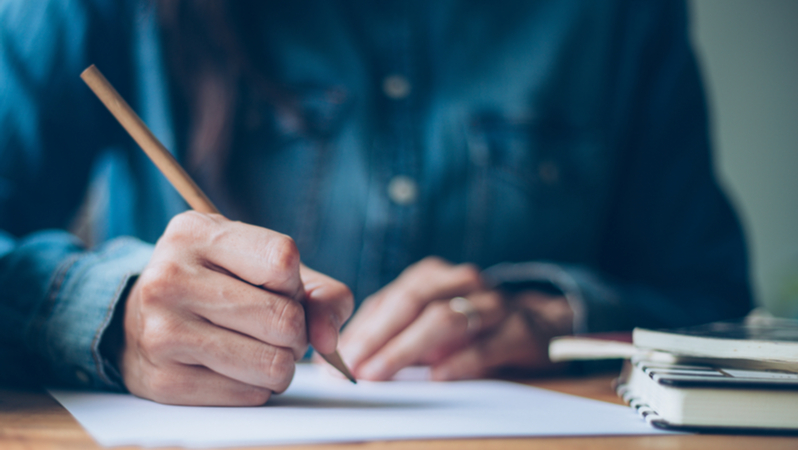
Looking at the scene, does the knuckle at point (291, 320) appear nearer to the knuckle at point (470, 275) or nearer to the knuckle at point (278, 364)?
the knuckle at point (278, 364)

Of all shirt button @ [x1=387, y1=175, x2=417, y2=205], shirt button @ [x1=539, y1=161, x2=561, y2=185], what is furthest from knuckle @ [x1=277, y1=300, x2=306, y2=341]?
shirt button @ [x1=539, y1=161, x2=561, y2=185]

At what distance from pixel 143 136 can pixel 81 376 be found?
172 mm

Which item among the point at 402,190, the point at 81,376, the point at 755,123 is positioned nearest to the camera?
the point at 81,376

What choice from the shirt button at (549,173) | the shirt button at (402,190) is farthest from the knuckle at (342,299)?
the shirt button at (549,173)

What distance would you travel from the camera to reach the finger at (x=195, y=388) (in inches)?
13.0

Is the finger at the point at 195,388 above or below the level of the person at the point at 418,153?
below

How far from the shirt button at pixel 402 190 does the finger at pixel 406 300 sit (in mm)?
210

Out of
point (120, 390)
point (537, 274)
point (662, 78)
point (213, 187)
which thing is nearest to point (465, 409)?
point (120, 390)

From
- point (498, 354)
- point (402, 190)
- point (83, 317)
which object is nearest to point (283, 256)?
point (83, 317)

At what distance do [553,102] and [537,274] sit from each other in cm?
30

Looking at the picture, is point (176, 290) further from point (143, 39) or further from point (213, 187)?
point (143, 39)

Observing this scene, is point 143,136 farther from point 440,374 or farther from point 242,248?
point 440,374

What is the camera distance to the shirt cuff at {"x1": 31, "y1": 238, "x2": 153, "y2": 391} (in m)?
0.36

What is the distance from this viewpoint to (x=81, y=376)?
373mm
